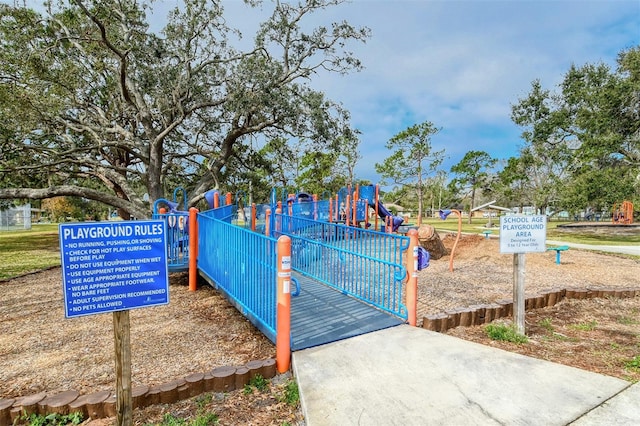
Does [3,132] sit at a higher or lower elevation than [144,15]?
lower

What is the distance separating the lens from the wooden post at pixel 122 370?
2.40 meters

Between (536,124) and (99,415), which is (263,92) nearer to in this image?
(99,415)

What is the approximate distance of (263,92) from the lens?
13.9m

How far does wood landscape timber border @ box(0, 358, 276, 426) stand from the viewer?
270 cm

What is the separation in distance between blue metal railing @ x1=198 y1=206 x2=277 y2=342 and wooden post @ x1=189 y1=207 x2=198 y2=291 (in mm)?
686

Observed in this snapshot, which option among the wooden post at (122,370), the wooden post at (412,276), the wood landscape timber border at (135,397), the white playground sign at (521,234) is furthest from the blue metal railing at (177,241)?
the white playground sign at (521,234)

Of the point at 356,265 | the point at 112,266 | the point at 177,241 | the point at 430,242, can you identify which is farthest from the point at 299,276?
the point at 430,242

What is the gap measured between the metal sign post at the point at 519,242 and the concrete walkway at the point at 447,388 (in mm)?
928

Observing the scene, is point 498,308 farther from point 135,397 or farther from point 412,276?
point 135,397

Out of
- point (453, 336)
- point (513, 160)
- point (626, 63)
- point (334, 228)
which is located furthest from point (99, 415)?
point (513, 160)

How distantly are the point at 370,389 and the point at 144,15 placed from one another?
17.4 meters

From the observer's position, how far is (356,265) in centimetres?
576

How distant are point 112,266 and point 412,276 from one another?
3289 millimetres

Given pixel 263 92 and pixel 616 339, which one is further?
pixel 263 92
